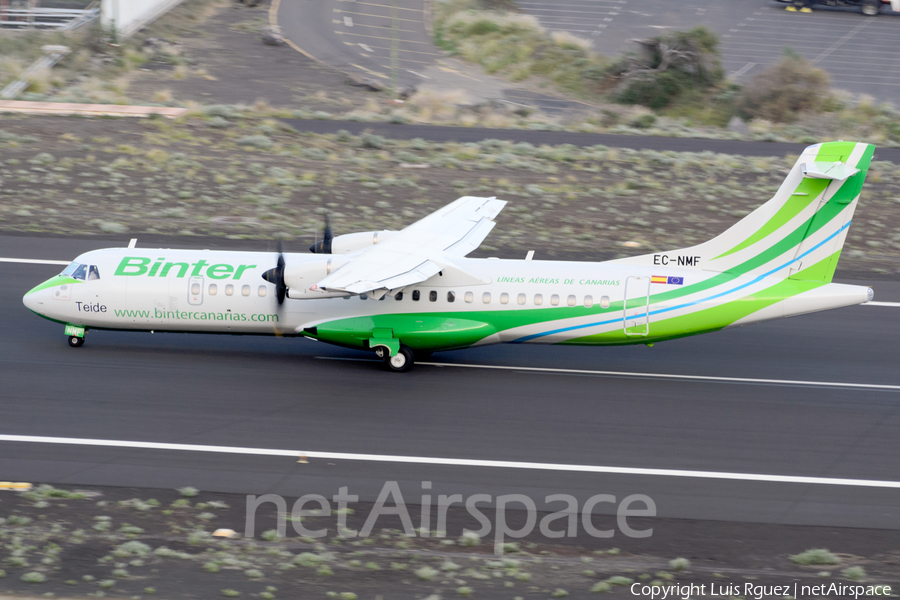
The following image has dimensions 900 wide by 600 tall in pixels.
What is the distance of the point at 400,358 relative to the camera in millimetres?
21328

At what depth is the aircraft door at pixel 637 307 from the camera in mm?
20766

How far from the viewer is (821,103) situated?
5494 cm

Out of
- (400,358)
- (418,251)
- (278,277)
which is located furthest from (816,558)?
(278,277)

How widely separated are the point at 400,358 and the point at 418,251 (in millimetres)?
2638

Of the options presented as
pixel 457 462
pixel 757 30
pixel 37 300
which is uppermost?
pixel 757 30

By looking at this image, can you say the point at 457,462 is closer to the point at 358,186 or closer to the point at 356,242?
the point at 356,242

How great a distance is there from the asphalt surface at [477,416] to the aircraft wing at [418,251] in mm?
2872

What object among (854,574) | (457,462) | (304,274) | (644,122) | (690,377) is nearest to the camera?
(854,574)

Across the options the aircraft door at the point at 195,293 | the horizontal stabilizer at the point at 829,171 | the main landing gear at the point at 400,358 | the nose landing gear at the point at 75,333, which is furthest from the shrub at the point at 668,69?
the nose landing gear at the point at 75,333

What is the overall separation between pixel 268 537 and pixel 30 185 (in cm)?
2475

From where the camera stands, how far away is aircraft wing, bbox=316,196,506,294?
59.5 feet

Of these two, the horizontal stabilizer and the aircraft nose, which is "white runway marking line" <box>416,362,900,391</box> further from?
the aircraft nose

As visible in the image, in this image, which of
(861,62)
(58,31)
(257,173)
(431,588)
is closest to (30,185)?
(257,173)

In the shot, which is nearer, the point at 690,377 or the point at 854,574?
the point at 854,574
